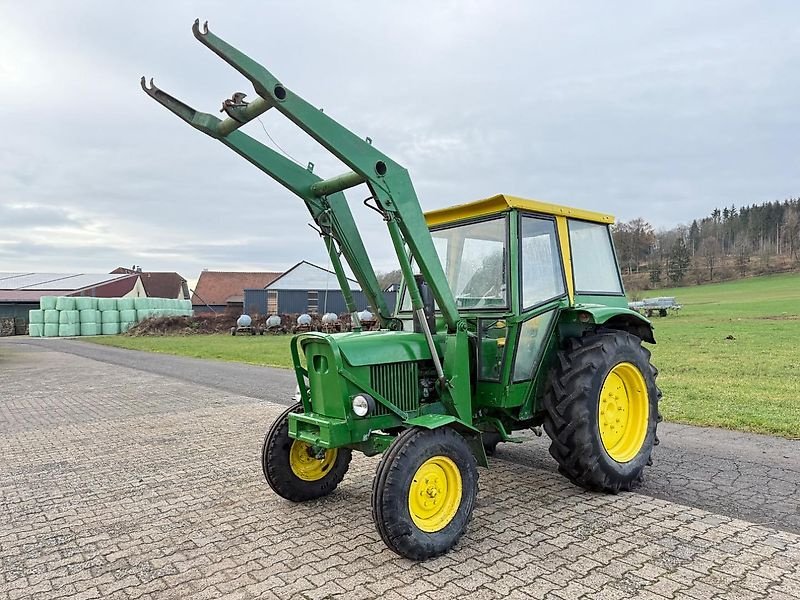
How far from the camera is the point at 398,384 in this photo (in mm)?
4051

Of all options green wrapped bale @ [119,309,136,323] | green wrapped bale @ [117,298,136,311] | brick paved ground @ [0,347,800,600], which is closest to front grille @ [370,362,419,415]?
brick paved ground @ [0,347,800,600]

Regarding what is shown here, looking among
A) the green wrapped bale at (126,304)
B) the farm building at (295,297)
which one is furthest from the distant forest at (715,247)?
the green wrapped bale at (126,304)

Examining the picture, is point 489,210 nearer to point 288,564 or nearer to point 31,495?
point 288,564

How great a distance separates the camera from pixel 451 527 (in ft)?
11.7

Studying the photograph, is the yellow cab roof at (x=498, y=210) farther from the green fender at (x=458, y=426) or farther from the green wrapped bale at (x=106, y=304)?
the green wrapped bale at (x=106, y=304)

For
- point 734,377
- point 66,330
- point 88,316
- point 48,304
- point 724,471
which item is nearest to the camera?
point 724,471

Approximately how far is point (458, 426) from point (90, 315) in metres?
39.5

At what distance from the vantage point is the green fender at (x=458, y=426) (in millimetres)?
3633

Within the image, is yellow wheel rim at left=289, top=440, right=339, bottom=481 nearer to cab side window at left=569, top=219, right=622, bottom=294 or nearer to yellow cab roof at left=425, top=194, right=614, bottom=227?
yellow cab roof at left=425, top=194, right=614, bottom=227

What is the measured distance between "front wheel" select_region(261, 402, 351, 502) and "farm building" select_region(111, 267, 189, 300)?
58.5 meters

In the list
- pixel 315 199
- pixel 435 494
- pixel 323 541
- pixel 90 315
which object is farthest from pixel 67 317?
pixel 435 494

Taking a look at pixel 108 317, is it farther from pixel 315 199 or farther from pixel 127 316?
pixel 315 199

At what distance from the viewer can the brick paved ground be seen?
316 centimetres

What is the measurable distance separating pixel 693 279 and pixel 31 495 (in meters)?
67.9
